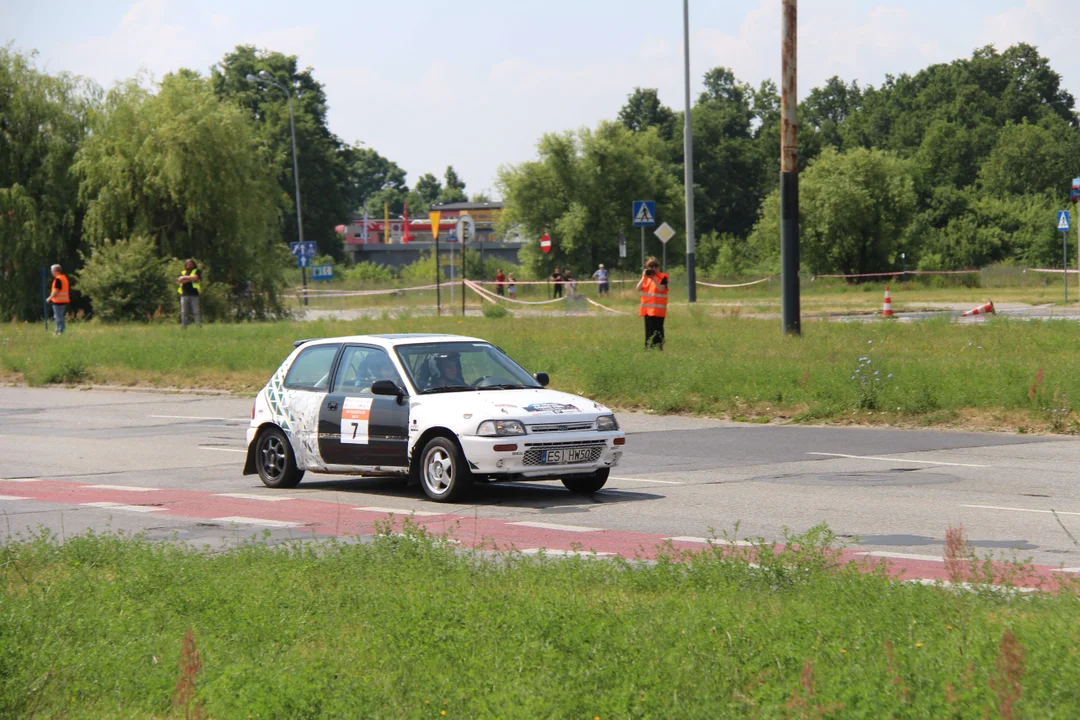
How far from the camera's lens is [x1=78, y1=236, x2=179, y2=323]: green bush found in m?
43.6

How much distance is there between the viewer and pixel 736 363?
2198 cm

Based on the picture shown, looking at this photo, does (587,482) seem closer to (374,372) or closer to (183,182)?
(374,372)

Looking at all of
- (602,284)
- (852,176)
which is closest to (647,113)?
(852,176)

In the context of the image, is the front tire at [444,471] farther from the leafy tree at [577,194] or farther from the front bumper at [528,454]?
the leafy tree at [577,194]

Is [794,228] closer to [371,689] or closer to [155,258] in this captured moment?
[371,689]

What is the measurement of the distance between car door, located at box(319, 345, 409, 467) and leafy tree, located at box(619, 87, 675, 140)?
371ft

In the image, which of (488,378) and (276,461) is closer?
(488,378)

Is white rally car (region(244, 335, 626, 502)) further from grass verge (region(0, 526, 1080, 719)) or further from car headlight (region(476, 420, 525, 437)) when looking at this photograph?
grass verge (region(0, 526, 1080, 719))

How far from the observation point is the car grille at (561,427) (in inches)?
487

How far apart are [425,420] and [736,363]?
10224 millimetres

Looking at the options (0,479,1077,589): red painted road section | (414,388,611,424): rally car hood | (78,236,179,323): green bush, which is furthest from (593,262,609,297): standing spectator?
(0,479,1077,589): red painted road section

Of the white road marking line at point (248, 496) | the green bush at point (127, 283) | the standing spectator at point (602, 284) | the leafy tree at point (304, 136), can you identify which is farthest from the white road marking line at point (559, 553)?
the leafy tree at point (304, 136)

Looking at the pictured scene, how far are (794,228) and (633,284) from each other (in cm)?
3627

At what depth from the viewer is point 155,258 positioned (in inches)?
1774
